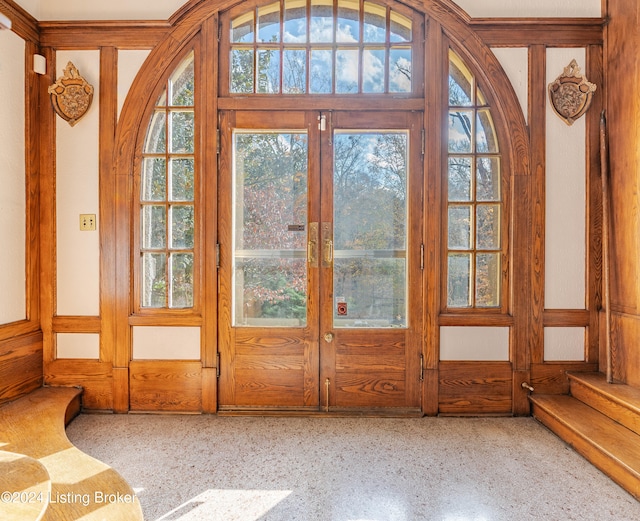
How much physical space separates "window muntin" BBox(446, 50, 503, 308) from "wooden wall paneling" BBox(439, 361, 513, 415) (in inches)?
16.7

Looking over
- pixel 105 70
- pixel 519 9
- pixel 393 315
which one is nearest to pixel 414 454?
pixel 393 315

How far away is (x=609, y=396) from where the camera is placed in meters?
2.41

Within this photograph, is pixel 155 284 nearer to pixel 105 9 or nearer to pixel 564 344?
pixel 105 9

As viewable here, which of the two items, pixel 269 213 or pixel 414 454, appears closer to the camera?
pixel 414 454

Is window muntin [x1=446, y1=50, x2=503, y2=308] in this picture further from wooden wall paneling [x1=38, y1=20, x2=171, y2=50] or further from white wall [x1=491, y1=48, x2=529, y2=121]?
wooden wall paneling [x1=38, y1=20, x2=171, y2=50]

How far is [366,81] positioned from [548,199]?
4.91 ft

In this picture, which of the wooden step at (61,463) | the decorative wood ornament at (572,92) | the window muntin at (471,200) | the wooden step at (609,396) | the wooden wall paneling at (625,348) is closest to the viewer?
the wooden step at (61,463)

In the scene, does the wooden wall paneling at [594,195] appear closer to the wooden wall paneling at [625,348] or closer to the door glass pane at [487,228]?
the wooden wall paneling at [625,348]

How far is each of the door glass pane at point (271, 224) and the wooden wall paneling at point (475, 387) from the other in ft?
3.60

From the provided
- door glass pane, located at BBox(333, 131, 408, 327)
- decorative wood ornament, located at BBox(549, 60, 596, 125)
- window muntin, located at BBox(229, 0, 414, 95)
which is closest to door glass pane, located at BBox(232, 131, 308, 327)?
door glass pane, located at BBox(333, 131, 408, 327)

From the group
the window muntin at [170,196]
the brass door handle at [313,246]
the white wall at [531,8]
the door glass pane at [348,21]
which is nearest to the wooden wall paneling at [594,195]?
the white wall at [531,8]

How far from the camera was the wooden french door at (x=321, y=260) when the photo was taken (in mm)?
2814

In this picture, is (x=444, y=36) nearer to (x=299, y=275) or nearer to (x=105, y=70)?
(x=299, y=275)

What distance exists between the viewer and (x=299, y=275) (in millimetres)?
2848
